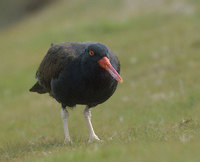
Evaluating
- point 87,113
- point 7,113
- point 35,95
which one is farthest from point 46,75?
point 35,95

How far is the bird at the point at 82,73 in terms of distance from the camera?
855cm

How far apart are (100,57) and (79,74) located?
0.63 meters

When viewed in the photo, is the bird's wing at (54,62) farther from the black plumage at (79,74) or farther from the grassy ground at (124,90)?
the grassy ground at (124,90)

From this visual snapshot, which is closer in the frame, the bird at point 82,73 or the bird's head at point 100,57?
the bird's head at point 100,57

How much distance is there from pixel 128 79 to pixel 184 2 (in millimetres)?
17534

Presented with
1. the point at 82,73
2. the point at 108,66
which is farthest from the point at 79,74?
the point at 108,66

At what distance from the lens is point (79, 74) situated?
880cm

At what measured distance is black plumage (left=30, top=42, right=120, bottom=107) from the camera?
8609 mm

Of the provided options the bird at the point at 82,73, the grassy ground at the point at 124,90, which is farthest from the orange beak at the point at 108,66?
the grassy ground at the point at 124,90

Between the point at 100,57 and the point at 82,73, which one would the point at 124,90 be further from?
the point at 100,57

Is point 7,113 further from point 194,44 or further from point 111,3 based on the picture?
point 111,3

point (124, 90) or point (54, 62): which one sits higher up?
point (54, 62)

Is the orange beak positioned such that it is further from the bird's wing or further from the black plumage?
the bird's wing

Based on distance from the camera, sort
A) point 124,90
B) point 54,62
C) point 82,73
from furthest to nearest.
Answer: point 124,90 → point 54,62 → point 82,73
